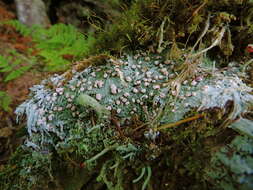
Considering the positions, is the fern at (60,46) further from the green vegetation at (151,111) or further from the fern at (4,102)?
the green vegetation at (151,111)

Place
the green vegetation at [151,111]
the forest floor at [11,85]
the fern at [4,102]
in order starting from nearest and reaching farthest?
the green vegetation at [151,111] < the forest floor at [11,85] < the fern at [4,102]

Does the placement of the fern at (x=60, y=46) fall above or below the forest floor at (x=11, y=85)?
above

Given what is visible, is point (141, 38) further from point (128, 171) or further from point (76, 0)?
point (76, 0)

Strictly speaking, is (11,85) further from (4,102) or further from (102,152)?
(102,152)

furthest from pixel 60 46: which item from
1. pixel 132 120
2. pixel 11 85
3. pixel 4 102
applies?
pixel 132 120

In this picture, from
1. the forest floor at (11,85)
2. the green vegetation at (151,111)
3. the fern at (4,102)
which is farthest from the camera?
the fern at (4,102)

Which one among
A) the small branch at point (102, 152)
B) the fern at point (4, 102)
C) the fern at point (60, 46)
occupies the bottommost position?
the fern at point (4, 102)


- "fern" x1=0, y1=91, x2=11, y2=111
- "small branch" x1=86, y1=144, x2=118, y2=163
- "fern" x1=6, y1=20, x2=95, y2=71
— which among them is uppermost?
"fern" x1=6, y1=20, x2=95, y2=71

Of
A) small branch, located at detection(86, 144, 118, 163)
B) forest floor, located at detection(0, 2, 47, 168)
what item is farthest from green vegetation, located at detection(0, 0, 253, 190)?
forest floor, located at detection(0, 2, 47, 168)

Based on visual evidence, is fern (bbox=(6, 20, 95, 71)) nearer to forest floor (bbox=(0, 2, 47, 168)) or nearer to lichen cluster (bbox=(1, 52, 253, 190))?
forest floor (bbox=(0, 2, 47, 168))

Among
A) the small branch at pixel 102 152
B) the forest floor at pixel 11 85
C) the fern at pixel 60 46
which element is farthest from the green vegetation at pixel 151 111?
the fern at pixel 60 46

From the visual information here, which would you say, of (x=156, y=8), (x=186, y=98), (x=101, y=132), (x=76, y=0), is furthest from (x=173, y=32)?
(x=76, y=0)
